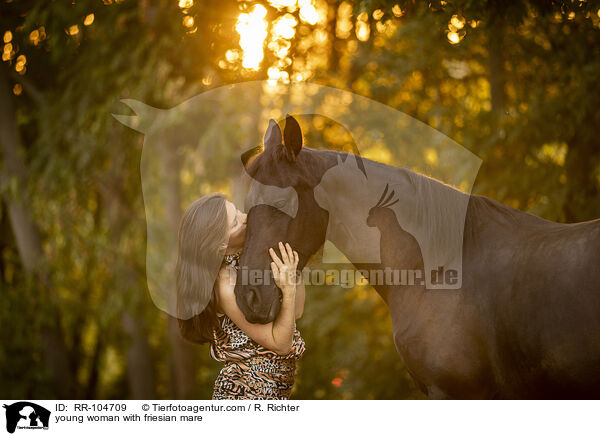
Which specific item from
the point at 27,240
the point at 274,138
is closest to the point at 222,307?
the point at 274,138

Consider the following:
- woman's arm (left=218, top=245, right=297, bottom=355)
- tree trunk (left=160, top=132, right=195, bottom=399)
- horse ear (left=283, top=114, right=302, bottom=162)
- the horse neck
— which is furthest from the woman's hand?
tree trunk (left=160, top=132, right=195, bottom=399)

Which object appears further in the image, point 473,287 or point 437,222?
point 437,222

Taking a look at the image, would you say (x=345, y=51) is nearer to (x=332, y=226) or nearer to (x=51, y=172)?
(x=51, y=172)

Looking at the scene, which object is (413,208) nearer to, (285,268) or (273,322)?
(285,268)

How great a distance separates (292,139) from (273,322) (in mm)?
888

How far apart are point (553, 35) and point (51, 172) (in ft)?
18.3

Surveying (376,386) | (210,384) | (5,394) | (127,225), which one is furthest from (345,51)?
(5,394)

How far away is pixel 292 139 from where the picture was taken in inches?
96.0

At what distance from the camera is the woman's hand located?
2355mm

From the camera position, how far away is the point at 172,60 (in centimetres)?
538
